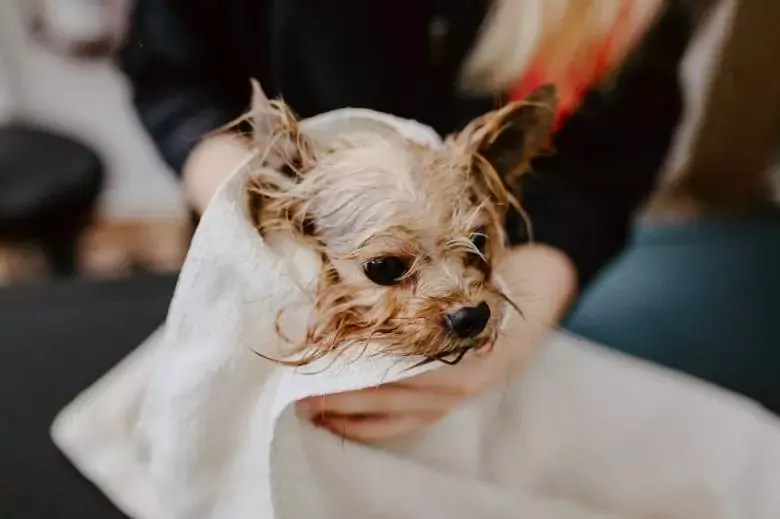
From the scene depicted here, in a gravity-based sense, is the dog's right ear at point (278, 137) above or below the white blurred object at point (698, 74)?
above

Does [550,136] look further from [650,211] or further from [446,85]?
[650,211]

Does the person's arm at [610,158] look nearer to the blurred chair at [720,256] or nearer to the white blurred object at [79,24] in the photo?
the blurred chair at [720,256]

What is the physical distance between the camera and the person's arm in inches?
21.9

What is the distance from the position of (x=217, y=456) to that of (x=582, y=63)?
0.92 feet

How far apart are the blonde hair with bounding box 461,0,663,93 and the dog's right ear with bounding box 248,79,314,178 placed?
116 mm

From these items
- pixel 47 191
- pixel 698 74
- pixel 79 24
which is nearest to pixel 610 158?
pixel 698 74

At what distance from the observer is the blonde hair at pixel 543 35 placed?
17.7 inches

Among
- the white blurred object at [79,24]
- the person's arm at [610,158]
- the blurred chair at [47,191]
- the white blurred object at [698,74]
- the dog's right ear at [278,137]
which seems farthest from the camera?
the white blurred object at [79,24]

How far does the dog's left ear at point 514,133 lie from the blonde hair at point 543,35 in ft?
0.09

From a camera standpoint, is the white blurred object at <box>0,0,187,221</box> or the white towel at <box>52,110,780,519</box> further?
the white blurred object at <box>0,0,187,221</box>

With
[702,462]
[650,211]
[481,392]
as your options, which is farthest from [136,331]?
[650,211]

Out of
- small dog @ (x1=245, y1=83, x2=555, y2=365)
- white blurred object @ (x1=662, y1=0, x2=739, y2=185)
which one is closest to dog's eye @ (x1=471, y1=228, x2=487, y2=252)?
small dog @ (x1=245, y1=83, x2=555, y2=365)

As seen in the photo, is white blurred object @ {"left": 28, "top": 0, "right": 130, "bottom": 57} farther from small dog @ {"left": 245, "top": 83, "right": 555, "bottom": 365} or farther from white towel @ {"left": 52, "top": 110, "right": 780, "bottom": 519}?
small dog @ {"left": 245, "top": 83, "right": 555, "bottom": 365}

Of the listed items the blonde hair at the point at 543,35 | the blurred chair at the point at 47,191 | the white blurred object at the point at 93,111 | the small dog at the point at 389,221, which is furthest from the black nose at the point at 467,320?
the white blurred object at the point at 93,111
